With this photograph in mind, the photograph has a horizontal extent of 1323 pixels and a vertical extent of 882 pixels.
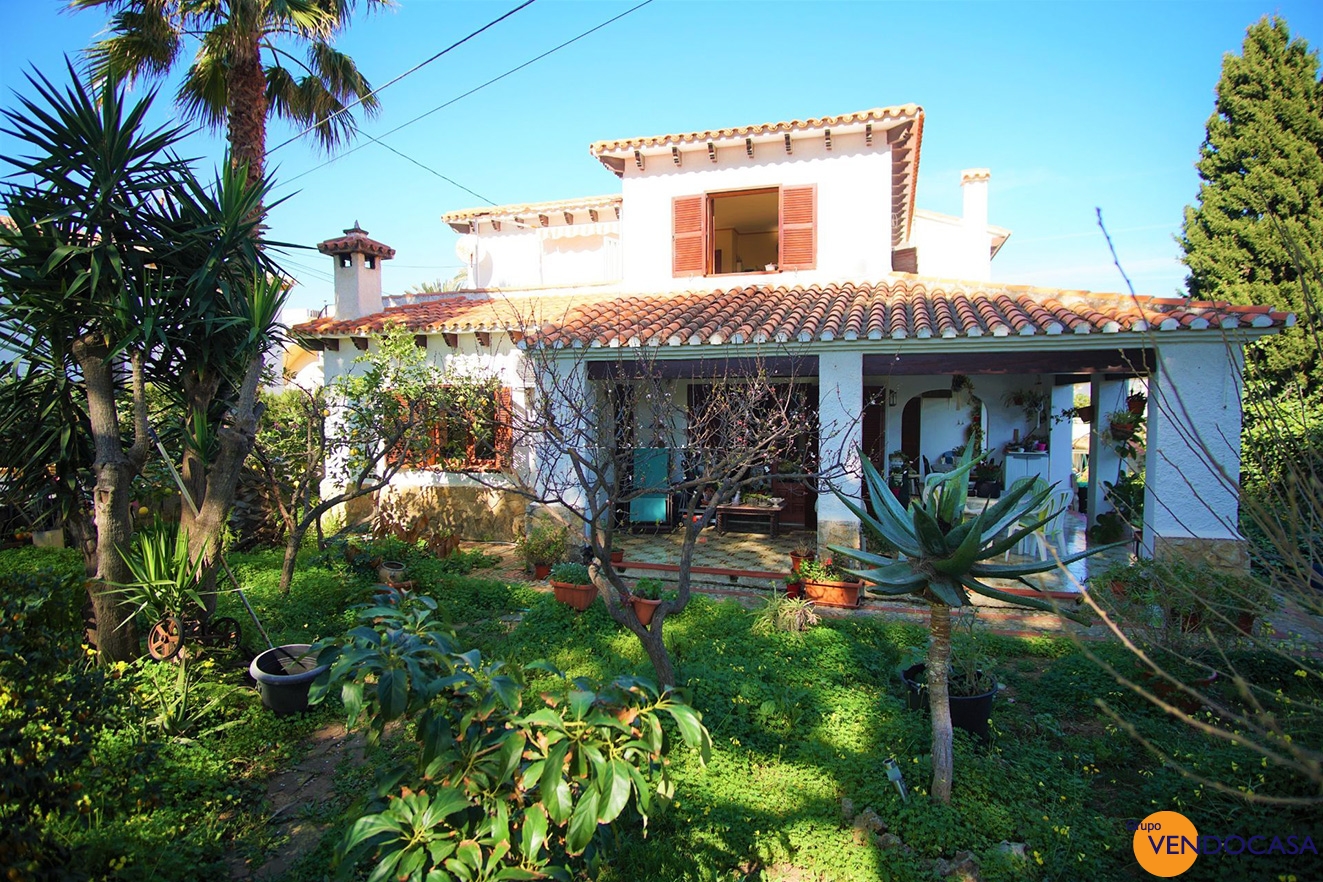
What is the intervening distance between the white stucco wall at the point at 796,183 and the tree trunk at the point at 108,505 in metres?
8.74

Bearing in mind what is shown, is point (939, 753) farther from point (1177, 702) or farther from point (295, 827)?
point (295, 827)

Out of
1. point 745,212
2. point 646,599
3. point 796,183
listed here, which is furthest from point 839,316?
point 745,212

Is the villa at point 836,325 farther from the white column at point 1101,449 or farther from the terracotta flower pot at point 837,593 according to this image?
the terracotta flower pot at point 837,593

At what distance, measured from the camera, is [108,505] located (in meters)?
5.71

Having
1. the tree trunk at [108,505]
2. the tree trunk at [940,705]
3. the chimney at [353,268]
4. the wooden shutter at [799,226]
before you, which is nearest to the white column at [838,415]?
the wooden shutter at [799,226]

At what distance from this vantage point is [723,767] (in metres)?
4.75

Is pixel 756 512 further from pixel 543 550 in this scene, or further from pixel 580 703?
pixel 580 703

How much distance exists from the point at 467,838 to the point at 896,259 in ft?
59.7

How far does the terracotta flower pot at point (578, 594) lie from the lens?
26.0 ft

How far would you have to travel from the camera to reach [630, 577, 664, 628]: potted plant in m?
7.57

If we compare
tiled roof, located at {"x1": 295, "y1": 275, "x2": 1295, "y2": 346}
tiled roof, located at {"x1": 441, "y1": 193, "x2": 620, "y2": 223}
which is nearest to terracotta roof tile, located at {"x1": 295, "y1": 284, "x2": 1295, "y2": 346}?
tiled roof, located at {"x1": 295, "y1": 275, "x2": 1295, "y2": 346}

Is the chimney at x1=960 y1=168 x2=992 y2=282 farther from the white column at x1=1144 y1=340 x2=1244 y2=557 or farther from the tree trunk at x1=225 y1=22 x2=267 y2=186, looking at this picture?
the tree trunk at x1=225 y1=22 x2=267 y2=186

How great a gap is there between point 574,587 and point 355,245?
8.58 metres

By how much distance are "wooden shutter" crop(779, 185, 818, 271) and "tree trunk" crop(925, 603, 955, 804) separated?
8921 mm
